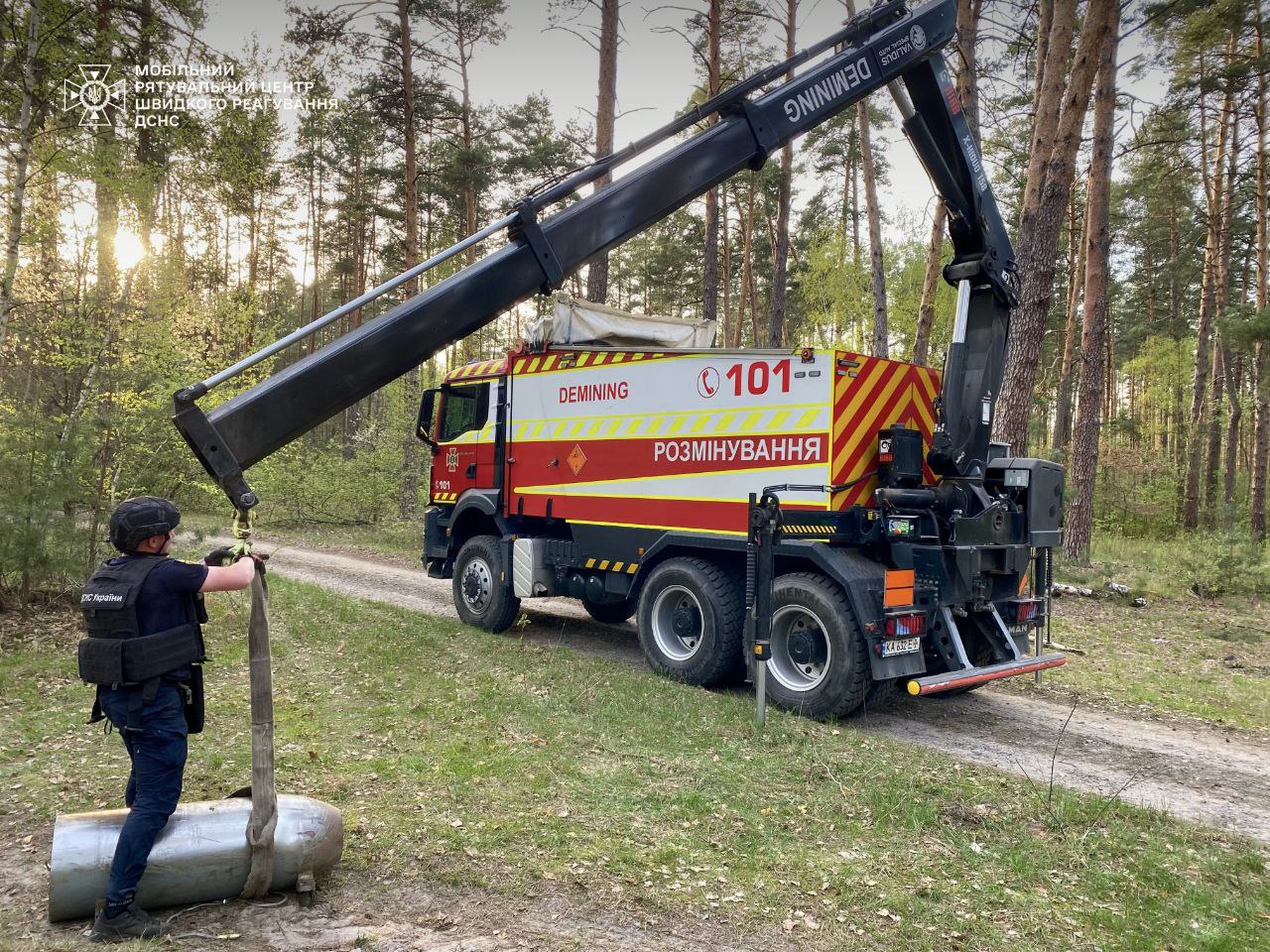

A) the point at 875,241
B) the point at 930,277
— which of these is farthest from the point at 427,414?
the point at 875,241

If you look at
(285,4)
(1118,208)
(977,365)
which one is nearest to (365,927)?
(977,365)

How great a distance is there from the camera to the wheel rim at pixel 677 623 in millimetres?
7488

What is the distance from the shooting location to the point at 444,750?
5473 mm

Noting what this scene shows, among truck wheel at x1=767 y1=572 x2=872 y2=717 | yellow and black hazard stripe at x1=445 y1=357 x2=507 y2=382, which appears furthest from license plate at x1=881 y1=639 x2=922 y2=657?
yellow and black hazard stripe at x1=445 y1=357 x2=507 y2=382

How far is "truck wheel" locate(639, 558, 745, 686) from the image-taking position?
7.13 meters

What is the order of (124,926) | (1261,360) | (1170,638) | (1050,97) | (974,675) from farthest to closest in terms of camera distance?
(1261,360) → (1050,97) → (1170,638) → (974,675) → (124,926)

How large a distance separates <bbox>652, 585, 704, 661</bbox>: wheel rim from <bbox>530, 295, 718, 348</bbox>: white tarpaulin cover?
3095 millimetres

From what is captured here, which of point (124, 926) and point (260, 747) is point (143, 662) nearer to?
point (260, 747)

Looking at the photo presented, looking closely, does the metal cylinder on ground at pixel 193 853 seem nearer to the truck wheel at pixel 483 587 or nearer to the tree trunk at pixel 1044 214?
the truck wheel at pixel 483 587

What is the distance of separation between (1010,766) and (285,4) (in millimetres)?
18949

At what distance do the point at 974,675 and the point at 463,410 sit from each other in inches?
267

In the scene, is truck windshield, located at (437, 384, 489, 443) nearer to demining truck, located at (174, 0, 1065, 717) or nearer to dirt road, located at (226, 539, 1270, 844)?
demining truck, located at (174, 0, 1065, 717)

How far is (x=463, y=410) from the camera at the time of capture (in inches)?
408

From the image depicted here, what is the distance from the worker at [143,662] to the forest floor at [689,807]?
0.32m
